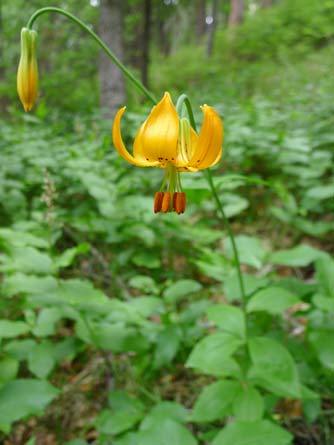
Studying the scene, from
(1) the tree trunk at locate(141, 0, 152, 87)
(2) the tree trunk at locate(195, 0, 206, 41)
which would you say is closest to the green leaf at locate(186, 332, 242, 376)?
(1) the tree trunk at locate(141, 0, 152, 87)

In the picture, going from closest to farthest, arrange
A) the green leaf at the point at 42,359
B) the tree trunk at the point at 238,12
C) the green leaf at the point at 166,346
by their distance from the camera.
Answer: the green leaf at the point at 42,359, the green leaf at the point at 166,346, the tree trunk at the point at 238,12

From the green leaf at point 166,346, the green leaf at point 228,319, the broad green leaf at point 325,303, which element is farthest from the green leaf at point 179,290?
the broad green leaf at point 325,303

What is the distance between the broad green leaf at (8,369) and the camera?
1.20 metres

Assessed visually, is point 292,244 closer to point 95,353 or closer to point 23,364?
point 95,353

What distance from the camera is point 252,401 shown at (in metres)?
1.06

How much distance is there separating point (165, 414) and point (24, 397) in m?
0.45

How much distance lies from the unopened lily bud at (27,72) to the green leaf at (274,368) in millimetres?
917

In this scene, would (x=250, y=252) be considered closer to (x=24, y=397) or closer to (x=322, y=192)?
(x=322, y=192)

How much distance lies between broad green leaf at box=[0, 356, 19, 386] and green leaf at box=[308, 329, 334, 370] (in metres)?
0.91

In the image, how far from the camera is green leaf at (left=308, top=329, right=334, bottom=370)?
1.04 m

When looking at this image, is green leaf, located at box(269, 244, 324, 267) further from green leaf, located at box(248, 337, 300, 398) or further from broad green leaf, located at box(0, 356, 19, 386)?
broad green leaf, located at box(0, 356, 19, 386)

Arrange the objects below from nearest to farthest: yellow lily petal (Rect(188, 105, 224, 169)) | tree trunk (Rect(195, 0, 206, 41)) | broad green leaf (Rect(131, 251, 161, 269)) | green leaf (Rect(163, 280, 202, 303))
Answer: yellow lily petal (Rect(188, 105, 224, 169))
green leaf (Rect(163, 280, 202, 303))
broad green leaf (Rect(131, 251, 161, 269))
tree trunk (Rect(195, 0, 206, 41))

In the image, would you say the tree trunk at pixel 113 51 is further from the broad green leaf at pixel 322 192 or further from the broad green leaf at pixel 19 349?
the broad green leaf at pixel 19 349

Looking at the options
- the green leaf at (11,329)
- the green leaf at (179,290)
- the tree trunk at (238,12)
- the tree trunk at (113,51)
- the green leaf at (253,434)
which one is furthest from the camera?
the tree trunk at (238,12)
